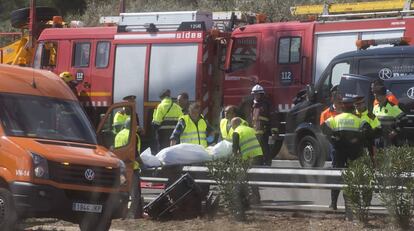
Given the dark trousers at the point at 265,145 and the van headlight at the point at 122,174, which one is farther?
the dark trousers at the point at 265,145

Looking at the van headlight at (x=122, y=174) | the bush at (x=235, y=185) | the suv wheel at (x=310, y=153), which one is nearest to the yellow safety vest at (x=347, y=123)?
the bush at (x=235, y=185)

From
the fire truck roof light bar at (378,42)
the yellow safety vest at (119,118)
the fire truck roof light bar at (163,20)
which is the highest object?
A: the fire truck roof light bar at (163,20)

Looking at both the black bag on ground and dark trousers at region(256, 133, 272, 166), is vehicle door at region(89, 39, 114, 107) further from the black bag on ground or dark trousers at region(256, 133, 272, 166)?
the black bag on ground

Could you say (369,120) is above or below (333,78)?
below

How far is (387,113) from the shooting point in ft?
49.1

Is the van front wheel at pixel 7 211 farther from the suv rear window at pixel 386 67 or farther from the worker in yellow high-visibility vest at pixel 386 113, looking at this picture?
the suv rear window at pixel 386 67

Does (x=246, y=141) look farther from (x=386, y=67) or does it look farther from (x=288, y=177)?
(x=386, y=67)

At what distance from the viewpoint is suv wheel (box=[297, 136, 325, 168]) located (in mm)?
17078

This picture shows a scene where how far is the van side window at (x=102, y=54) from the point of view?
890 inches

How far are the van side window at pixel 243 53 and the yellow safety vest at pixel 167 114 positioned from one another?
334cm

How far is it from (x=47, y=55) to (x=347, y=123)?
12.2 m

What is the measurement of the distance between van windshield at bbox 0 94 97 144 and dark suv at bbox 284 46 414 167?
5.67 m

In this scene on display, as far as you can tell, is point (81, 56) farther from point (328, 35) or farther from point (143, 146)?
point (328, 35)

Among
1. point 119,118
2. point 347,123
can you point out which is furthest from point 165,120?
point 347,123
